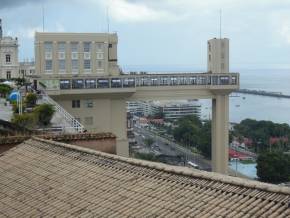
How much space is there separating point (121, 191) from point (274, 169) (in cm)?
3976

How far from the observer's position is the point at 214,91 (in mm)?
37469

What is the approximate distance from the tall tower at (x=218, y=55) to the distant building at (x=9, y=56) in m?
34.3

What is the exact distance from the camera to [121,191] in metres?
7.02

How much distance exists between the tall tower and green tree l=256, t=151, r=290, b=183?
1057 centimetres

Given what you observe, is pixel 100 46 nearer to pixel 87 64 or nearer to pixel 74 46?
pixel 87 64

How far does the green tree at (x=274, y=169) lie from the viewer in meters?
44.2

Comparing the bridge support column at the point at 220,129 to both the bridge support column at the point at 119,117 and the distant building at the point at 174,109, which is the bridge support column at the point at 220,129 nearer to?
the bridge support column at the point at 119,117

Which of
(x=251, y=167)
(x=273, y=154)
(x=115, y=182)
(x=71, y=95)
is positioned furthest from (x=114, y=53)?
(x=115, y=182)

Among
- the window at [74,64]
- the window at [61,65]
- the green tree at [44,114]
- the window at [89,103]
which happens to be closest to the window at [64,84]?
the window at [89,103]

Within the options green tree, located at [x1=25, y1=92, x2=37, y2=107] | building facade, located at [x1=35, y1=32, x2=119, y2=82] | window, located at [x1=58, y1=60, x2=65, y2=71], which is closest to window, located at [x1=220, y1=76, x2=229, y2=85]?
building facade, located at [x1=35, y1=32, x2=119, y2=82]

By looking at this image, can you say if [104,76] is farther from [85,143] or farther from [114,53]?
[85,143]

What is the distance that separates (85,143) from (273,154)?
37019mm

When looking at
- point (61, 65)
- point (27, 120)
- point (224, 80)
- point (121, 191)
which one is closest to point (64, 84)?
point (61, 65)

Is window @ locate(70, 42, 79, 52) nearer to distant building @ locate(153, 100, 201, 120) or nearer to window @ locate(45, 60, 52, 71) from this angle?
window @ locate(45, 60, 52, 71)
